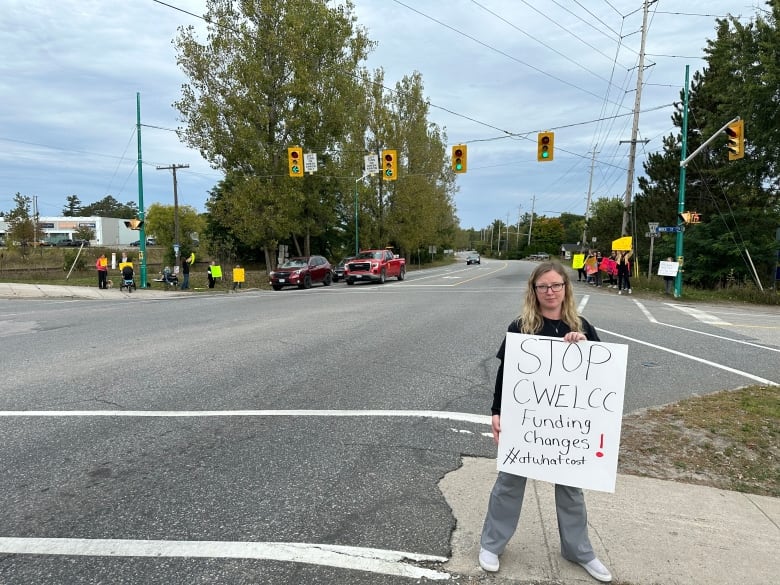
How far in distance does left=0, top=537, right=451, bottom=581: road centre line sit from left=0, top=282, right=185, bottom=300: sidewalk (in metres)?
20.1

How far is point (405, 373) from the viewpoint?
24.4 ft

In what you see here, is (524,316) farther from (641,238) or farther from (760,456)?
(641,238)

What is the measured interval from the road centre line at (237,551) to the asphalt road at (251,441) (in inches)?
0.4

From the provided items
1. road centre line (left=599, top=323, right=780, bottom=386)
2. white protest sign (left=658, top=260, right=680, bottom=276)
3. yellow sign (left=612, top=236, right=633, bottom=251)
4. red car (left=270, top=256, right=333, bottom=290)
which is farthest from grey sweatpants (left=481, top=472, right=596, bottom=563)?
red car (left=270, top=256, right=333, bottom=290)

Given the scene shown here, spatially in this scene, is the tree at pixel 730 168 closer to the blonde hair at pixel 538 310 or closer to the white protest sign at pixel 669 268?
the white protest sign at pixel 669 268

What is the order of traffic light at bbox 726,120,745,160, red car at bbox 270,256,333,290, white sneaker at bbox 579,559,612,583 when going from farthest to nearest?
red car at bbox 270,256,333,290, traffic light at bbox 726,120,745,160, white sneaker at bbox 579,559,612,583

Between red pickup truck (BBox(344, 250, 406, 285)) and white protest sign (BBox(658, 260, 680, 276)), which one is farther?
red pickup truck (BBox(344, 250, 406, 285))

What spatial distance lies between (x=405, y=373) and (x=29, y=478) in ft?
14.9

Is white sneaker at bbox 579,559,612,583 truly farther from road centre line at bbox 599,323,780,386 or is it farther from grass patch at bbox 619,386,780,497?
road centre line at bbox 599,323,780,386

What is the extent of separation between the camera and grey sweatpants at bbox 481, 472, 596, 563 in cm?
294

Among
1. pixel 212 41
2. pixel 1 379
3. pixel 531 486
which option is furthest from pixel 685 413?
pixel 212 41

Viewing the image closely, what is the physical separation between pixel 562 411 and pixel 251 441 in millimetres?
2891

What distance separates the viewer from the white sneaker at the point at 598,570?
2.82m

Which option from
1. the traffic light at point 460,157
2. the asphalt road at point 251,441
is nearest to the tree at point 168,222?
the traffic light at point 460,157
